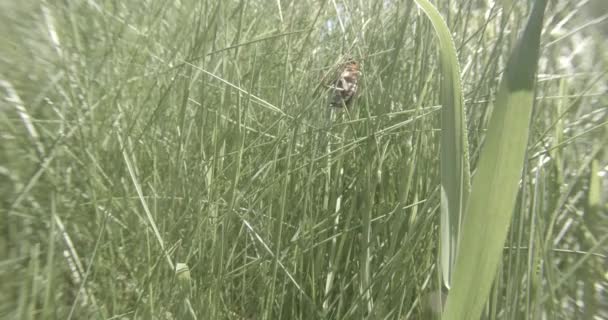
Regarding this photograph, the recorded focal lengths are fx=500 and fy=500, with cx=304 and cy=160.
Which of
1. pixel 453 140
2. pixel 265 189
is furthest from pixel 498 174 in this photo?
pixel 265 189

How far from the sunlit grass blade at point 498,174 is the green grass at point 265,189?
0.37 ft

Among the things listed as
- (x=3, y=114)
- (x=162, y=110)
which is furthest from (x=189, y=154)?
(x=3, y=114)

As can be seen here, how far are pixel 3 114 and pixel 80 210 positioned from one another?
0.38ft

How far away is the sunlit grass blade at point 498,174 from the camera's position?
20 cm

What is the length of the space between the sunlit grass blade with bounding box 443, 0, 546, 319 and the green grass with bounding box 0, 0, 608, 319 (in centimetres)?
11

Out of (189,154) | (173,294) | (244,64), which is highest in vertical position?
(244,64)

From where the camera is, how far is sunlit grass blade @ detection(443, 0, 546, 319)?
0.20 meters

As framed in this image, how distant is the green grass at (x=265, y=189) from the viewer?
40cm

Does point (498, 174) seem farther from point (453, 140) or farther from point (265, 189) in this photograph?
point (265, 189)

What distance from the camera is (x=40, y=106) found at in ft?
1.85

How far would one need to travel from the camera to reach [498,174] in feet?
0.68

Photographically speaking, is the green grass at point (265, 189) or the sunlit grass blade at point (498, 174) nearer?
the sunlit grass blade at point (498, 174)

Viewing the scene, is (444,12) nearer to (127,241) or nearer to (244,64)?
(244,64)

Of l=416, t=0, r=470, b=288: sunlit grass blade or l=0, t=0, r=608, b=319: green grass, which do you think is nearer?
l=416, t=0, r=470, b=288: sunlit grass blade
